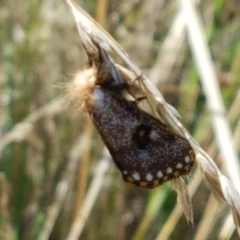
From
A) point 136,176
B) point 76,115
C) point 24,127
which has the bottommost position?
point 136,176

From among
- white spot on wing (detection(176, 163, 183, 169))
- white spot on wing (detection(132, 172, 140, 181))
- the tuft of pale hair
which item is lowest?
white spot on wing (detection(132, 172, 140, 181))

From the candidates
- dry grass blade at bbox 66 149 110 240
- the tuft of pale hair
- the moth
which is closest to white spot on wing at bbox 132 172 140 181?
the moth

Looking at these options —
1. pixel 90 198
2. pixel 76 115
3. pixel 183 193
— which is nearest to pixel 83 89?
pixel 183 193

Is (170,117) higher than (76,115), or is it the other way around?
(76,115)

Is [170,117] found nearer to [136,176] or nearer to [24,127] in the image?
[136,176]

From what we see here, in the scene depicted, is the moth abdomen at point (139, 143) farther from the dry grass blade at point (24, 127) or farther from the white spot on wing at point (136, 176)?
the dry grass blade at point (24, 127)

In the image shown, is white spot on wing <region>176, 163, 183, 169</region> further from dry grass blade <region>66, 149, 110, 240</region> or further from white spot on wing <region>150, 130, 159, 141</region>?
dry grass blade <region>66, 149, 110, 240</region>
